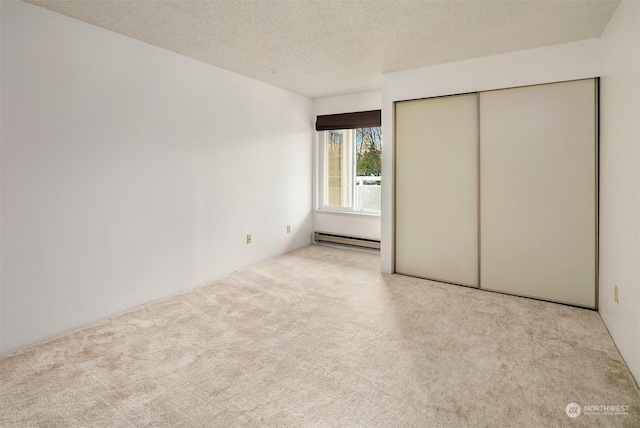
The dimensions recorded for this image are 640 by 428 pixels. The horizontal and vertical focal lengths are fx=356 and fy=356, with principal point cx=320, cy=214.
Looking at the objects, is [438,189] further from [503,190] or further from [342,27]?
[342,27]

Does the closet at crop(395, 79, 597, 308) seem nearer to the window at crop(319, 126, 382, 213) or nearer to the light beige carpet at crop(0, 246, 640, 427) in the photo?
the light beige carpet at crop(0, 246, 640, 427)

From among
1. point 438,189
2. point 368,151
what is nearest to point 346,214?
point 368,151

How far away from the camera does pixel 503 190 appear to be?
11.3 feet

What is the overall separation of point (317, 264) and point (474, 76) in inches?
109

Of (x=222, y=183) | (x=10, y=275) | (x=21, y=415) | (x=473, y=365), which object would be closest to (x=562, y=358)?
(x=473, y=365)

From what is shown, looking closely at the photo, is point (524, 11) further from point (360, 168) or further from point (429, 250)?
point (360, 168)

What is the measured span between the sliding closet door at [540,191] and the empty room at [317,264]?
0.06 ft

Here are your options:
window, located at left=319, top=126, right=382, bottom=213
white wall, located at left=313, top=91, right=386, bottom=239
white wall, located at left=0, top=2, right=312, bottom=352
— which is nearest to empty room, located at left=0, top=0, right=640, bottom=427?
white wall, located at left=0, top=2, right=312, bottom=352

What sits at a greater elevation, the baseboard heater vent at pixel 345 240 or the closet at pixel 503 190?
the closet at pixel 503 190

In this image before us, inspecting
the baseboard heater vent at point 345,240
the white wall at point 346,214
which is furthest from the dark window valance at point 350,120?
the baseboard heater vent at point 345,240

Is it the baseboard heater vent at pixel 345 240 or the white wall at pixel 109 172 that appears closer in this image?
the white wall at pixel 109 172

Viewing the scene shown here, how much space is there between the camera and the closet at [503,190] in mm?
3117

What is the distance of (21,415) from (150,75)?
267 cm

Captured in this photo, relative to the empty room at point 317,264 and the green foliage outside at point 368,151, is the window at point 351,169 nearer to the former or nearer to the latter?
the green foliage outside at point 368,151
